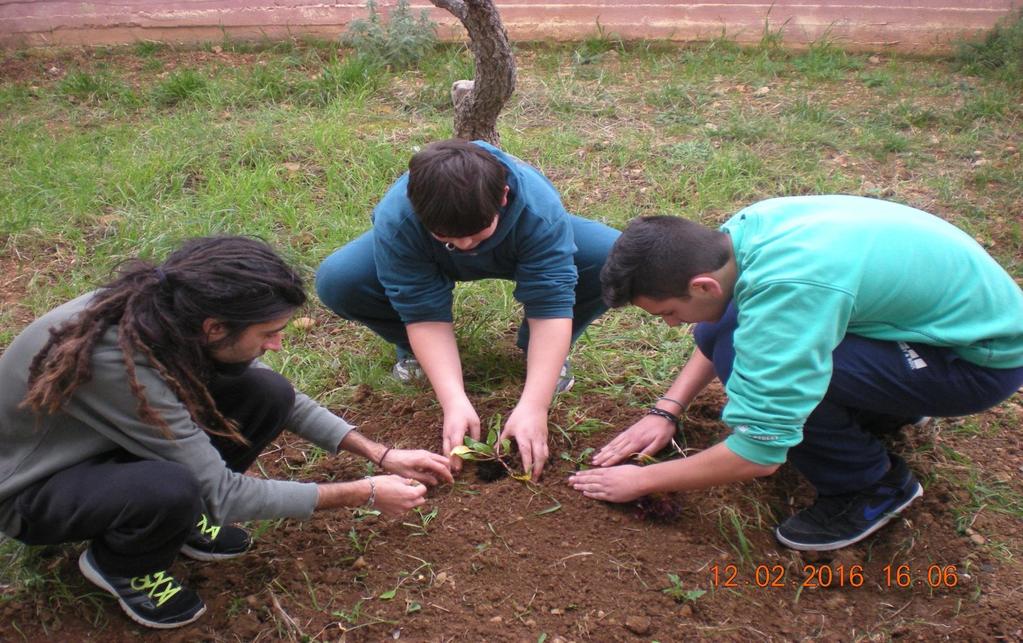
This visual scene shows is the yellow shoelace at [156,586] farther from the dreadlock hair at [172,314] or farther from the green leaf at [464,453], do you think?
the green leaf at [464,453]

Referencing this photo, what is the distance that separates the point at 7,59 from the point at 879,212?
20.8ft

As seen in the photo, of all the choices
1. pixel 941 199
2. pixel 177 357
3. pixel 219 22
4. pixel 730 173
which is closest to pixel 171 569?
→ pixel 177 357

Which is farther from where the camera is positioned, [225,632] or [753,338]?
[225,632]

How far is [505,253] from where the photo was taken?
261cm

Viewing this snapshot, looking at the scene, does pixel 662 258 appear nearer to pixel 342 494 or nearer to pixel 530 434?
pixel 530 434

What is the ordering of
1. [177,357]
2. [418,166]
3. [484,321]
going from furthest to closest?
[484,321] → [418,166] → [177,357]

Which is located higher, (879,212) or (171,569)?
(879,212)

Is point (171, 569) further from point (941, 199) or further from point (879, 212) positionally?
point (941, 199)

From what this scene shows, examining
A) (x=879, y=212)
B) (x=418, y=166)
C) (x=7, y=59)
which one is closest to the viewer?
(x=879, y=212)

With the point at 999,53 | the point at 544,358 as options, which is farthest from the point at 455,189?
the point at 999,53

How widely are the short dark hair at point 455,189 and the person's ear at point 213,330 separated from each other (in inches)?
23.4

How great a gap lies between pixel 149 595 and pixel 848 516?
182cm

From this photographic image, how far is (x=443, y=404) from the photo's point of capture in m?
2.53
